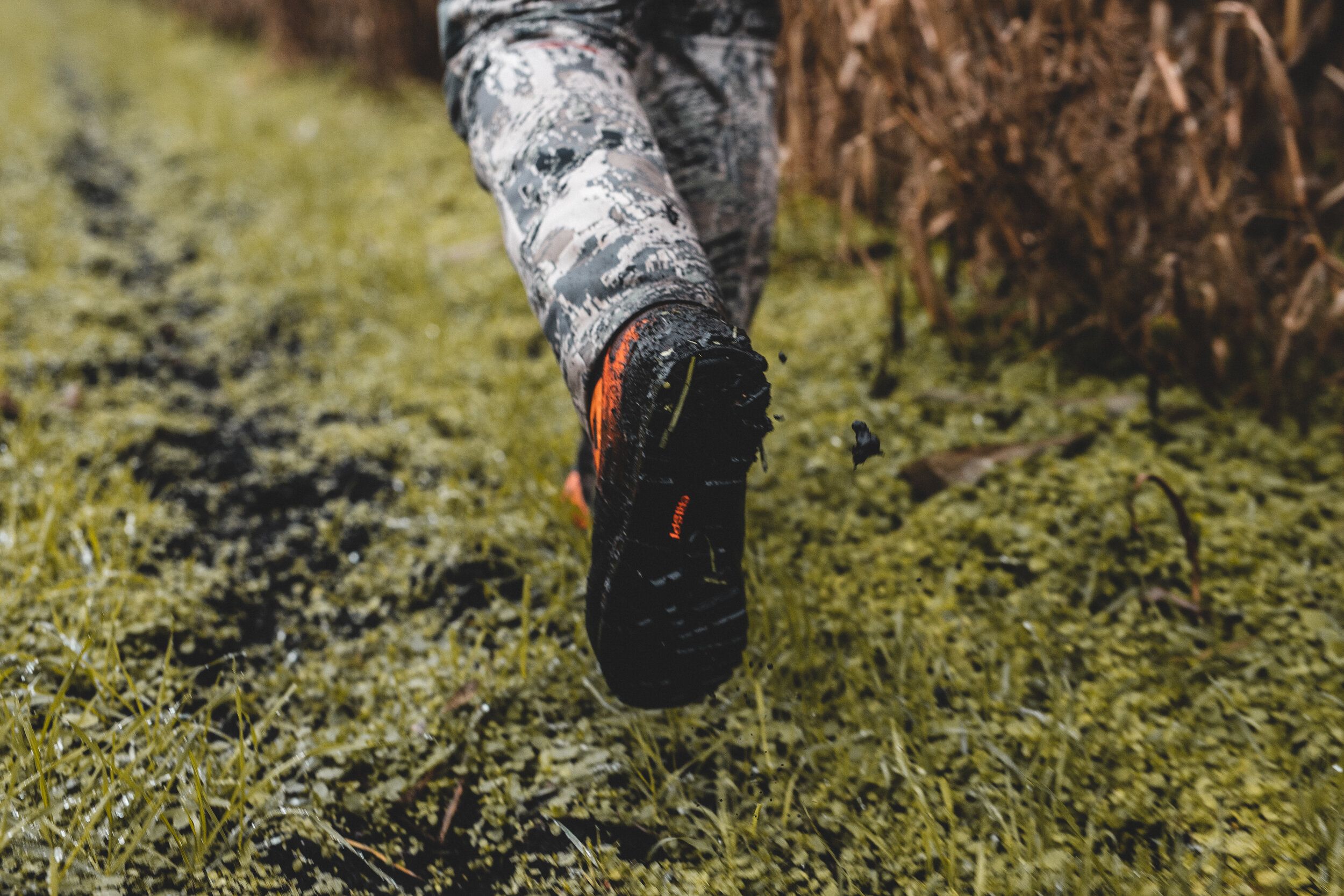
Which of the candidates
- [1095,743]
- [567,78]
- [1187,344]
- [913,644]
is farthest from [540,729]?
[1187,344]

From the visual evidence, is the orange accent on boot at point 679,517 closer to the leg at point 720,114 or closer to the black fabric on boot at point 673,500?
the black fabric on boot at point 673,500

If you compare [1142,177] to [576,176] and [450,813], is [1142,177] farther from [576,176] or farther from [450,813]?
[450,813]

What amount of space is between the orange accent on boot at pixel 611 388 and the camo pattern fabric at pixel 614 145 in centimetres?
2

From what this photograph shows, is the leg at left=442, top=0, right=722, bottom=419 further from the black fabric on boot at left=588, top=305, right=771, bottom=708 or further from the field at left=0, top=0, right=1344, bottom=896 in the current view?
the field at left=0, top=0, right=1344, bottom=896

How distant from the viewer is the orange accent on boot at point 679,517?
1.03 metres

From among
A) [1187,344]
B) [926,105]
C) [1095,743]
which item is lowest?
[1095,743]

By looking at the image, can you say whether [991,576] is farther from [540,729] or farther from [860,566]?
[540,729]

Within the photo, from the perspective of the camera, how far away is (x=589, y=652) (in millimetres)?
1487

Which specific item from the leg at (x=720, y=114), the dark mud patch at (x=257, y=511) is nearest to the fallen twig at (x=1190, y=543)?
the leg at (x=720, y=114)

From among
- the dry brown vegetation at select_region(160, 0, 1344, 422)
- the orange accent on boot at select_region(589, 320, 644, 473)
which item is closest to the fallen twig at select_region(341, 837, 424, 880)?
the orange accent on boot at select_region(589, 320, 644, 473)

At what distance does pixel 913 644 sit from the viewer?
1.46 m

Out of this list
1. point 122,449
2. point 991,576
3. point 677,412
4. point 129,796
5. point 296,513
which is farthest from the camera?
point 122,449

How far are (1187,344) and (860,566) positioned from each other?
936 mm

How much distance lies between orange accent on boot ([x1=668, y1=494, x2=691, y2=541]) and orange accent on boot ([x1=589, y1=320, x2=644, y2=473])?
11cm
